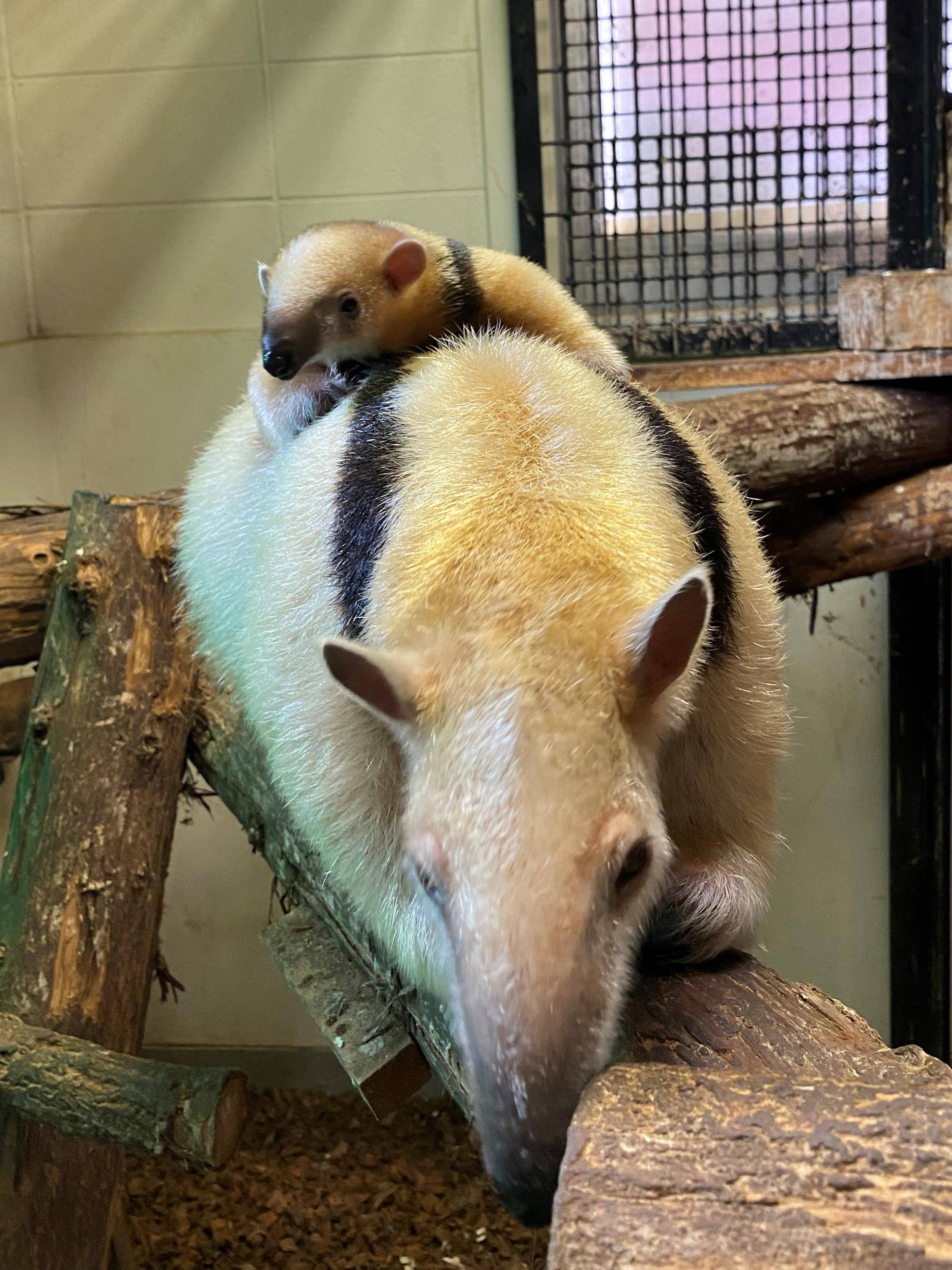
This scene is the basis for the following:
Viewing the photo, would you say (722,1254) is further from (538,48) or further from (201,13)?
(201,13)

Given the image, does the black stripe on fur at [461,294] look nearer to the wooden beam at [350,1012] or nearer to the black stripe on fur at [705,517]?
the black stripe on fur at [705,517]

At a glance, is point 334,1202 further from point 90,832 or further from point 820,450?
point 820,450

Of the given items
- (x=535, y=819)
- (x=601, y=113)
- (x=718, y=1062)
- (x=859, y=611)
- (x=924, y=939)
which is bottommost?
(x=924, y=939)

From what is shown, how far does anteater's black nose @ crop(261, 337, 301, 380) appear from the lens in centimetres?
249

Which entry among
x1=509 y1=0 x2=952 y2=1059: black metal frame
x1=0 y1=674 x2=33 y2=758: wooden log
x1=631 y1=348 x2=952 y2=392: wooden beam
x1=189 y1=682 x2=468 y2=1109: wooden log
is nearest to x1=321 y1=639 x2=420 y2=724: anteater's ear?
x1=189 y1=682 x2=468 y2=1109: wooden log

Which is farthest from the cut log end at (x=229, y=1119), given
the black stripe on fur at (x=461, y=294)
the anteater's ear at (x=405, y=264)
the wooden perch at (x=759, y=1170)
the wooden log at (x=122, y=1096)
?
the anteater's ear at (x=405, y=264)

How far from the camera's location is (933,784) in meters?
4.04

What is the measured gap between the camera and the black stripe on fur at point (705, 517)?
6.08 ft

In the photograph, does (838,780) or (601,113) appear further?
(838,780)

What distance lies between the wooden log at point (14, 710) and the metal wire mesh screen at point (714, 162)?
203 cm

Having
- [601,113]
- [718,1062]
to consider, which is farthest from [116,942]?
[601,113]

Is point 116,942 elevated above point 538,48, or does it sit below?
below

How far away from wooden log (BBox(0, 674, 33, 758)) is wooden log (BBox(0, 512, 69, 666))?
1.49 feet

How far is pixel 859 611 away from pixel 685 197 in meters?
1.42
